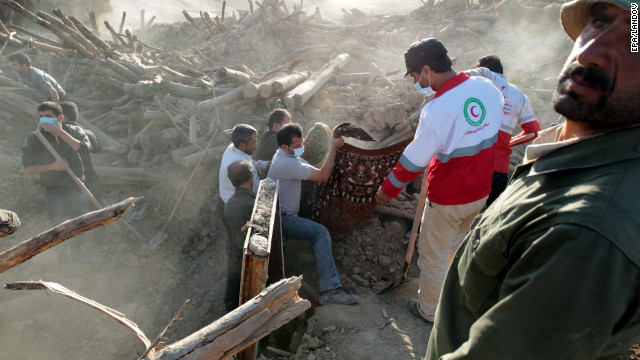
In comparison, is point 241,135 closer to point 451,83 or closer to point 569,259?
point 451,83

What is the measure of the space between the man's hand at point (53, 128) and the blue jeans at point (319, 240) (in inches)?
132

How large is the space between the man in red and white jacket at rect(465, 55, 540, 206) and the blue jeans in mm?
2321

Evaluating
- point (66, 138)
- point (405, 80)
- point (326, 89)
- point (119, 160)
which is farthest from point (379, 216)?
point (119, 160)

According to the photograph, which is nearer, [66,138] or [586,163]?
[586,163]

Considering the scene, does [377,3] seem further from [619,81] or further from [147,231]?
[619,81]

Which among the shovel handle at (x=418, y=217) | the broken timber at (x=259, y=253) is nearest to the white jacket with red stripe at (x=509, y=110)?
the shovel handle at (x=418, y=217)

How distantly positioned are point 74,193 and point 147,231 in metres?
1.39

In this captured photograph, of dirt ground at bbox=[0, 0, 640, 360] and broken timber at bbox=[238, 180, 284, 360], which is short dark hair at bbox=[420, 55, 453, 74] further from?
dirt ground at bbox=[0, 0, 640, 360]

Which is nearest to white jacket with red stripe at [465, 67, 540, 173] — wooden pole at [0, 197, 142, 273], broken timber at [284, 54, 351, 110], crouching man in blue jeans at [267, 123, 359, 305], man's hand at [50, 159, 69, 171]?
crouching man in blue jeans at [267, 123, 359, 305]

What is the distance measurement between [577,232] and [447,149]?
2.28m

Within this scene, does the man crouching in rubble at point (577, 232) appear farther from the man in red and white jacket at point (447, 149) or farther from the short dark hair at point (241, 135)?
the short dark hair at point (241, 135)

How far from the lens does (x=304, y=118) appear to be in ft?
21.3

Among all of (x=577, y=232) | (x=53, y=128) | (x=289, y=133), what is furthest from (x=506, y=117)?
(x=53, y=128)

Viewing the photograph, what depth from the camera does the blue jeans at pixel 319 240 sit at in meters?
4.14
